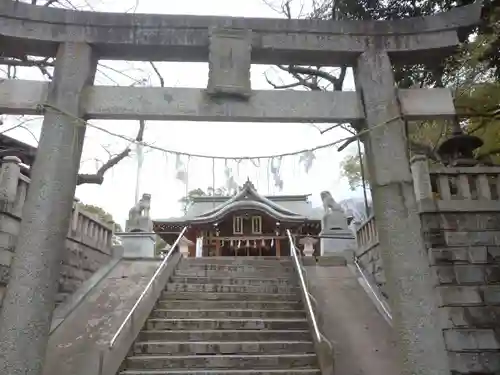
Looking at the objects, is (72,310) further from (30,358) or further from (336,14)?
(336,14)

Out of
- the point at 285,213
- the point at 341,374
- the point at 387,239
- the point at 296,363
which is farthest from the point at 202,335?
the point at 285,213

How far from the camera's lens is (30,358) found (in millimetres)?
3891

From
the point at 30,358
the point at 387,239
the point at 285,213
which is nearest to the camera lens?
the point at 30,358

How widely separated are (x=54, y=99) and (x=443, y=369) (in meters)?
4.88

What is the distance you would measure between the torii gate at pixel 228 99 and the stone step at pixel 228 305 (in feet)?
11.7

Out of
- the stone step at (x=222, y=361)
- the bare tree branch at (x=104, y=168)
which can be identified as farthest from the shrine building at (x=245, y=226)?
the stone step at (x=222, y=361)

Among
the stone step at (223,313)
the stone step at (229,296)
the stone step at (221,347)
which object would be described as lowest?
the stone step at (221,347)

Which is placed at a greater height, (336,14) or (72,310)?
(336,14)

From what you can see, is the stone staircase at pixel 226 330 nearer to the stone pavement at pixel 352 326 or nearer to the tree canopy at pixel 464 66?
the stone pavement at pixel 352 326

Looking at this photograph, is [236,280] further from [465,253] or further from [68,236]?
[465,253]

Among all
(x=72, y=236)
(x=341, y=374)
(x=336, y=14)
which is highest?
(x=336, y=14)

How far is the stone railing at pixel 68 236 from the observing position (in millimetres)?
6332

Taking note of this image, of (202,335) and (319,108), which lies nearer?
(319,108)

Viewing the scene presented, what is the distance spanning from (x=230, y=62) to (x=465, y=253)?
192 inches
